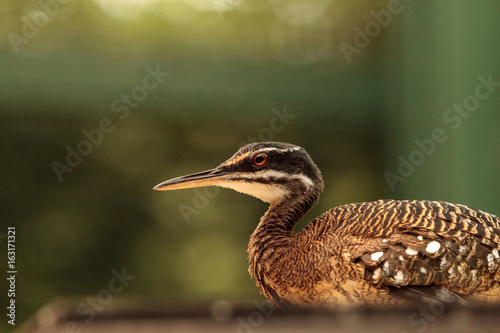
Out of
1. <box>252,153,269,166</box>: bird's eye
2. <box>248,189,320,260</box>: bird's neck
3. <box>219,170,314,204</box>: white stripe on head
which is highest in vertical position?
<box>252,153,269,166</box>: bird's eye

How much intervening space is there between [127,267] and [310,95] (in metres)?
1.61

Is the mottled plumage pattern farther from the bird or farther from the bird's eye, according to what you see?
the bird's eye

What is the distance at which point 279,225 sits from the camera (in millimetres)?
2459

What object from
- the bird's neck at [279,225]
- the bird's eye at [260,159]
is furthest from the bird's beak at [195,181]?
the bird's neck at [279,225]

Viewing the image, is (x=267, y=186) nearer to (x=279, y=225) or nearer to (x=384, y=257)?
(x=279, y=225)

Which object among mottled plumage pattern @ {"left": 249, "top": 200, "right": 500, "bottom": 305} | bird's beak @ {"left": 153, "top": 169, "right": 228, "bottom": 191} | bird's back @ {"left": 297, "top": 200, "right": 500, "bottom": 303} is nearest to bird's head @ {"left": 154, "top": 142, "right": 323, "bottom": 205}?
bird's beak @ {"left": 153, "top": 169, "right": 228, "bottom": 191}

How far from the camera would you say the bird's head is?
2430mm

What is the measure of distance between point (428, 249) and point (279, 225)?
0.67 metres

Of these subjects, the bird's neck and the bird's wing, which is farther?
the bird's neck

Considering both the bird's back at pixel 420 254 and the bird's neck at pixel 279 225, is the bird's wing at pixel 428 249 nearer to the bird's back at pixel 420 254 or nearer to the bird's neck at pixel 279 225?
the bird's back at pixel 420 254

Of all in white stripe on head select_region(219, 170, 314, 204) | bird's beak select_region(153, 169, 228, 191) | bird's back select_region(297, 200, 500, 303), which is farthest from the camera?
white stripe on head select_region(219, 170, 314, 204)

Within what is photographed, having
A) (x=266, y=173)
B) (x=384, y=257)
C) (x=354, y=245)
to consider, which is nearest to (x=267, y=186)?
(x=266, y=173)

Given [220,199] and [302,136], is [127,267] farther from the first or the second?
[302,136]

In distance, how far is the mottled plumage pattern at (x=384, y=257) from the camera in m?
1.96
